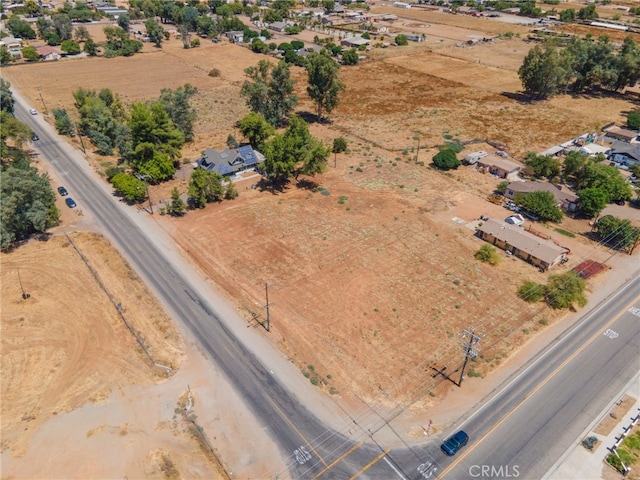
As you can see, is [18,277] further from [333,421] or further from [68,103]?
[68,103]

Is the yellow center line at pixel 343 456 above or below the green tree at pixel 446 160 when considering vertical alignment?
below

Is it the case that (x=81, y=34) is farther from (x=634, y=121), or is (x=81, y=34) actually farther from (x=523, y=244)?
(x=634, y=121)

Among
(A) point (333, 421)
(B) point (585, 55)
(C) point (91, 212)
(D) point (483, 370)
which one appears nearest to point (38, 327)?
(C) point (91, 212)

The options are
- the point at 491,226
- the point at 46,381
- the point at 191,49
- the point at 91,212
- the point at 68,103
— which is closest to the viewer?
the point at 46,381

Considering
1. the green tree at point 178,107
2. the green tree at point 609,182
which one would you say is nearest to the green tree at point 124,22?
the green tree at point 178,107

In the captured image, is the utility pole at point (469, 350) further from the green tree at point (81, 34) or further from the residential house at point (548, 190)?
the green tree at point (81, 34)

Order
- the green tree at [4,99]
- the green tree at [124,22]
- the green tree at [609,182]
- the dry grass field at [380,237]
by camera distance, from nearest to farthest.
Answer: the dry grass field at [380,237]
the green tree at [609,182]
the green tree at [4,99]
the green tree at [124,22]

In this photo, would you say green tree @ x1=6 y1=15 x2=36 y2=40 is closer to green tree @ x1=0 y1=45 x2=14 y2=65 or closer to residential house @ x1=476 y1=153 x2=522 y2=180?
green tree @ x1=0 y1=45 x2=14 y2=65

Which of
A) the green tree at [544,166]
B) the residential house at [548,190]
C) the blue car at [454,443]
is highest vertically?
the green tree at [544,166]
